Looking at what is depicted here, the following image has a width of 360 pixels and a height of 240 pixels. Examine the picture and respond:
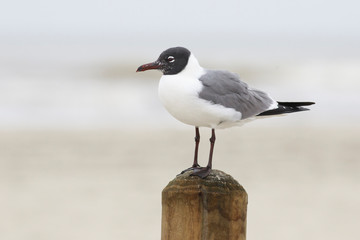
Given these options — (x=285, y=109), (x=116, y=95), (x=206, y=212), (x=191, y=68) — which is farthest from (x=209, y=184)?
(x=116, y=95)

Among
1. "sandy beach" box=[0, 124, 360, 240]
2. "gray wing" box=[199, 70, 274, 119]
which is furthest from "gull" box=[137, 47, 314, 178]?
"sandy beach" box=[0, 124, 360, 240]

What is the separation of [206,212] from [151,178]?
8.44 meters

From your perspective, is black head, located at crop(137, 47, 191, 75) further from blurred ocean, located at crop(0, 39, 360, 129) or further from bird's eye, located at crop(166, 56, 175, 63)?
blurred ocean, located at crop(0, 39, 360, 129)

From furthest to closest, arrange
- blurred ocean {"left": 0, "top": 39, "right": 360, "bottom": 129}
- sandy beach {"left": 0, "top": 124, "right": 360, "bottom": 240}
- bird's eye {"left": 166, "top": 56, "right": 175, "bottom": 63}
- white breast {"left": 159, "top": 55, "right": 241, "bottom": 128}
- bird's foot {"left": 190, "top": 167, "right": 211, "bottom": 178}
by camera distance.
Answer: blurred ocean {"left": 0, "top": 39, "right": 360, "bottom": 129}
sandy beach {"left": 0, "top": 124, "right": 360, "bottom": 240}
bird's eye {"left": 166, "top": 56, "right": 175, "bottom": 63}
white breast {"left": 159, "top": 55, "right": 241, "bottom": 128}
bird's foot {"left": 190, "top": 167, "right": 211, "bottom": 178}

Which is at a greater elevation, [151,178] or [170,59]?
[170,59]

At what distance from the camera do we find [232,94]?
3.49 m

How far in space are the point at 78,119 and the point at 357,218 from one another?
8.73m

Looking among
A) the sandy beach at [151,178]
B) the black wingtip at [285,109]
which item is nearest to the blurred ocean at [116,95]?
the sandy beach at [151,178]

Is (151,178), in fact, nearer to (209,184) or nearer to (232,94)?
(232,94)

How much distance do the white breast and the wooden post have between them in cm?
53

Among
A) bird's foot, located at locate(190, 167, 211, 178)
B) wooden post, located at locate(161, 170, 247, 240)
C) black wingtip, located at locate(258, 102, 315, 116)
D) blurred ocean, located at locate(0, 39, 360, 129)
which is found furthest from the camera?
blurred ocean, located at locate(0, 39, 360, 129)

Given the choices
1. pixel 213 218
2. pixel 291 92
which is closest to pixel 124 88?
pixel 291 92

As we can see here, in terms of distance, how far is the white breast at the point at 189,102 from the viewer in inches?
127

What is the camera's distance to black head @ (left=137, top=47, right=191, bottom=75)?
3320mm
